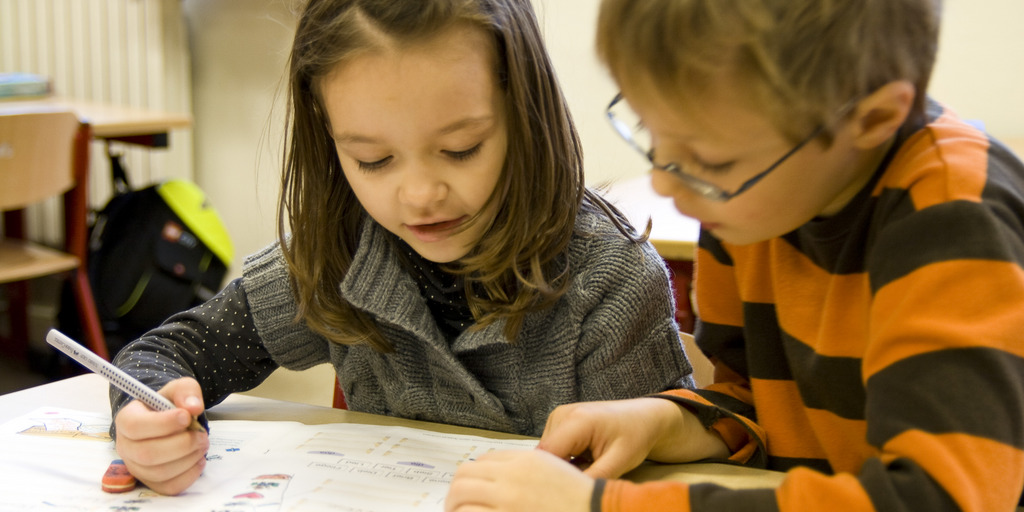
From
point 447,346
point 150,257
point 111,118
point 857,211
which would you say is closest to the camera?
point 857,211

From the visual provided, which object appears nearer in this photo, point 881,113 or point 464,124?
point 881,113

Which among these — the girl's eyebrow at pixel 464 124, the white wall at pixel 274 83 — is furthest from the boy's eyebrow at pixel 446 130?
the white wall at pixel 274 83

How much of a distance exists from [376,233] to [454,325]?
0.14 m

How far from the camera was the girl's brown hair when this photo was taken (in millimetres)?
826

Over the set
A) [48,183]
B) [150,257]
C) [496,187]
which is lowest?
[150,257]

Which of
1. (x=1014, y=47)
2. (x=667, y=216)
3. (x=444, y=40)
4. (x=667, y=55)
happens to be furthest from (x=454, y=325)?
(x=1014, y=47)

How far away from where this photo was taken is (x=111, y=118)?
2535 mm

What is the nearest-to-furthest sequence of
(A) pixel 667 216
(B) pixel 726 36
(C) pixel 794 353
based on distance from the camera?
(B) pixel 726 36
(C) pixel 794 353
(A) pixel 667 216

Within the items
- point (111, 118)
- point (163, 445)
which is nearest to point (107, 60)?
→ point (111, 118)

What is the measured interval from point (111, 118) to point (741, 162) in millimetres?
2402

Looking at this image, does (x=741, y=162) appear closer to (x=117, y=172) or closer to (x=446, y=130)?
(x=446, y=130)

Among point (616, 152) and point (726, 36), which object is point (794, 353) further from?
point (616, 152)

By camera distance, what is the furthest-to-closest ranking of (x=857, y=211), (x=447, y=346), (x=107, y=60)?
Answer: (x=107, y=60), (x=447, y=346), (x=857, y=211)

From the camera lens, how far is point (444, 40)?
0.80 meters
